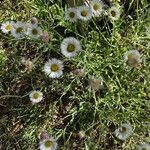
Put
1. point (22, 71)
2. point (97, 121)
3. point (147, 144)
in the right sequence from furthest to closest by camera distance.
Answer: point (22, 71) → point (97, 121) → point (147, 144)

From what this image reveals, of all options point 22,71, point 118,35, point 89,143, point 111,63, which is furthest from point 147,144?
point 22,71

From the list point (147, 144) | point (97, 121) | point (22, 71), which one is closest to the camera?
point (147, 144)

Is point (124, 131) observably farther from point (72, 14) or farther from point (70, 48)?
point (72, 14)

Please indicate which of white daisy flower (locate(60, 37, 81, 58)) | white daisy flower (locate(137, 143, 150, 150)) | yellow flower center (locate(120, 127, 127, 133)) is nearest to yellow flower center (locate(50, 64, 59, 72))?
white daisy flower (locate(60, 37, 81, 58))

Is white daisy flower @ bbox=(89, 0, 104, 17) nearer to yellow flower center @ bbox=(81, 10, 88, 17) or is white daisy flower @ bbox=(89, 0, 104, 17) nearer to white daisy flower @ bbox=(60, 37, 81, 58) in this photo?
yellow flower center @ bbox=(81, 10, 88, 17)

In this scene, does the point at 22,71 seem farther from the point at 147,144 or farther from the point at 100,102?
the point at 147,144

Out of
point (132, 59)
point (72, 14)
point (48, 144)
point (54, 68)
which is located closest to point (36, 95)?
point (54, 68)
